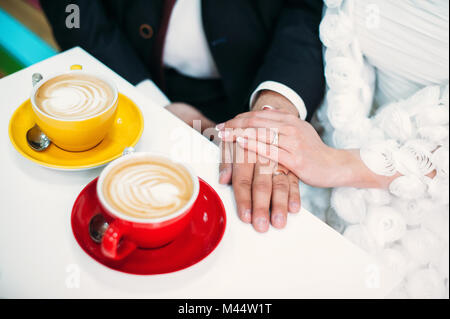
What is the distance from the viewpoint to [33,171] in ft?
1.84

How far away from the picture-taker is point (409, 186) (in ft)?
2.31

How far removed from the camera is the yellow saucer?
1.78 feet

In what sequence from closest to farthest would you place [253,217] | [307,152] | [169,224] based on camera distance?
[169,224], [253,217], [307,152]

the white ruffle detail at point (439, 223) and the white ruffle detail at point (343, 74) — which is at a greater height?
the white ruffle detail at point (343, 74)

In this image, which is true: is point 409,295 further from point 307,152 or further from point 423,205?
point 307,152

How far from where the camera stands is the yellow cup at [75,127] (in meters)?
0.51

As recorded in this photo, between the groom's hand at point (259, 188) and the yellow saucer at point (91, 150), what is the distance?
0.15 metres

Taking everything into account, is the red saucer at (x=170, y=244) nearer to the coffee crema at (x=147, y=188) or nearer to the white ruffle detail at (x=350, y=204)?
the coffee crema at (x=147, y=188)

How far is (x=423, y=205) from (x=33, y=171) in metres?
0.68

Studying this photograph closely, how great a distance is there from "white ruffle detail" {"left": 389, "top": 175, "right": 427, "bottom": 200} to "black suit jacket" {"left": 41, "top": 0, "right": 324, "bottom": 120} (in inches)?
10.4

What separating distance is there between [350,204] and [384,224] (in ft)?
0.23

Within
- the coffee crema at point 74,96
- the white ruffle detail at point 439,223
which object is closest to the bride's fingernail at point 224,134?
the coffee crema at point 74,96

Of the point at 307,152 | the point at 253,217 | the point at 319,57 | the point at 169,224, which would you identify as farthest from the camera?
the point at 319,57

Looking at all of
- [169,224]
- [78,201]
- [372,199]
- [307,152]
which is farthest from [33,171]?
[372,199]
